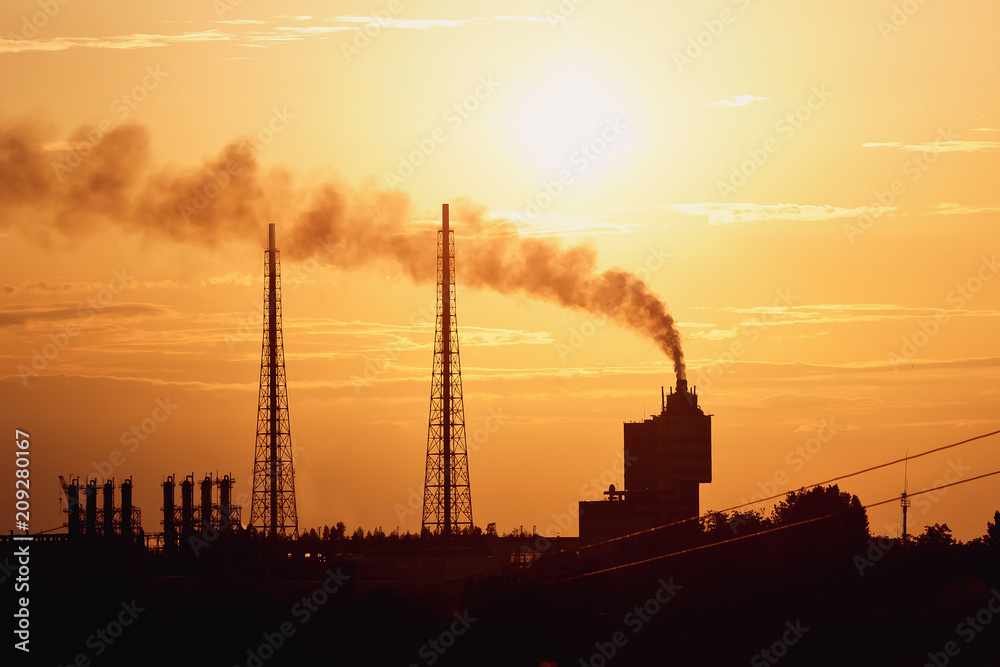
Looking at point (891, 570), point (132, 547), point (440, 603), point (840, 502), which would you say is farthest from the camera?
point (840, 502)

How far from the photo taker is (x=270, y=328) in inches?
3024

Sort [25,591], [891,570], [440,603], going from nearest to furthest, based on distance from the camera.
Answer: [25,591], [440,603], [891,570]

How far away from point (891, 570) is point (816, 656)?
2207cm

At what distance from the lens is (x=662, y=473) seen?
475 ft

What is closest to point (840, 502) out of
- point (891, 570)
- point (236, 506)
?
point (891, 570)

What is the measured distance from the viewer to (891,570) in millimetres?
84375

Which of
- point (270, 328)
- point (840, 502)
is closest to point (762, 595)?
point (270, 328)

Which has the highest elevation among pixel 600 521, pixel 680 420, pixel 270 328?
pixel 270 328

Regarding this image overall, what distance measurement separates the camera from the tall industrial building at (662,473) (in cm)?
14238

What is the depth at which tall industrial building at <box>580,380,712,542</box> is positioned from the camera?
467 ft

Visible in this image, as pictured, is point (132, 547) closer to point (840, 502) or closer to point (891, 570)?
point (891, 570)

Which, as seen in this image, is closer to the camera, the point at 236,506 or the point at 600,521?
the point at 236,506

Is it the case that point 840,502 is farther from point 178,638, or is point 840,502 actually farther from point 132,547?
point 178,638

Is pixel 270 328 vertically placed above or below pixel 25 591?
above
